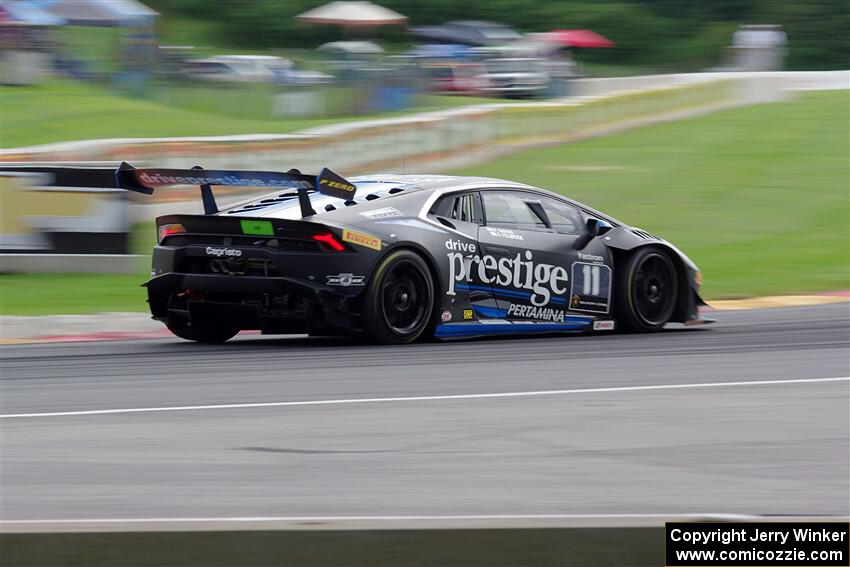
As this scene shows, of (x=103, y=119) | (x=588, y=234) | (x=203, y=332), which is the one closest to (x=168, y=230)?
(x=203, y=332)

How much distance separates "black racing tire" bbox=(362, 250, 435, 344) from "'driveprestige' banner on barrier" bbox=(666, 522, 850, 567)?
6.44 meters

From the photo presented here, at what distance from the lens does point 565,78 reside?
4300 centimetres

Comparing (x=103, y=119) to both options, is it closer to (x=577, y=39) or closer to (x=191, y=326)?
(x=191, y=326)

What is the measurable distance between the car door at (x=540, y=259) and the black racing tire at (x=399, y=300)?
592 mm

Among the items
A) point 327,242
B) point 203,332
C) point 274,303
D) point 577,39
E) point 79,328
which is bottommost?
point 79,328

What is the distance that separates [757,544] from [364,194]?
7240 mm

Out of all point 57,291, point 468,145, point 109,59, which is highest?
point 109,59

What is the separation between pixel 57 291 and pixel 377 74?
19.1 metres

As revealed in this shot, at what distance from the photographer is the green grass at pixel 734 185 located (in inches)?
685

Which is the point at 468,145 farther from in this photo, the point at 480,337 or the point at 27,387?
the point at 27,387

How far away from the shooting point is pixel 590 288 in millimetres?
11000

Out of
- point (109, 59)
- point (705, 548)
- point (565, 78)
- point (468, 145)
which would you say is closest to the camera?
point (705, 548)

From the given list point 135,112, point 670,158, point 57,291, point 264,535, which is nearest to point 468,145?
point 670,158

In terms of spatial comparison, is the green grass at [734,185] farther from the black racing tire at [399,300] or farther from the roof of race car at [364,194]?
the black racing tire at [399,300]
